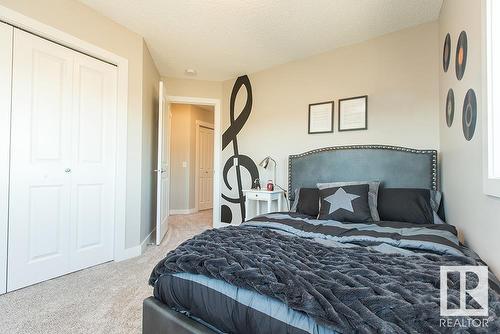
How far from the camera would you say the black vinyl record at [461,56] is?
1.69 m

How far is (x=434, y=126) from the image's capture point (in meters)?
2.62

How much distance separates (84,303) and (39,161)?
A: 1251mm

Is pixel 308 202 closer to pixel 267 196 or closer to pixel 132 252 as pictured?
pixel 267 196

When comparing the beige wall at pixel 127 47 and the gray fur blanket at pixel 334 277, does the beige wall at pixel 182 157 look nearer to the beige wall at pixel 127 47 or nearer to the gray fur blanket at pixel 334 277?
the beige wall at pixel 127 47

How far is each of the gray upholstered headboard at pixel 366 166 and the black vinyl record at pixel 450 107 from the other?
401 mm

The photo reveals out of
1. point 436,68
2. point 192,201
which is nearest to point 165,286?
point 436,68

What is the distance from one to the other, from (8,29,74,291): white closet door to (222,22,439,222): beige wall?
7.79 ft

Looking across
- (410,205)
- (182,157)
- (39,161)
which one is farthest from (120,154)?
(182,157)

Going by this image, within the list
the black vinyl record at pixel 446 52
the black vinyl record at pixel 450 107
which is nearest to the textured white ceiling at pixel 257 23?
the black vinyl record at pixel 446 52

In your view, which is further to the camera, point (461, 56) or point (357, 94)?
point (357, 94)

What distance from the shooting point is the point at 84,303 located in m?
1.95

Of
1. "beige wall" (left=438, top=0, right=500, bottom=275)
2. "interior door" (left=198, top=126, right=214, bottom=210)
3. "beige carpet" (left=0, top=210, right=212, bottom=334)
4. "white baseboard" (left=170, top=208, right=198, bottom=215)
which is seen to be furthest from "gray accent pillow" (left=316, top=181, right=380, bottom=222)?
"interior door" (left=198, top=126, right=214, bottom=210)

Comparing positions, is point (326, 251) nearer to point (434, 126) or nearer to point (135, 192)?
point (434, 126)

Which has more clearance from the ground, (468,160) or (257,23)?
(257,23)
